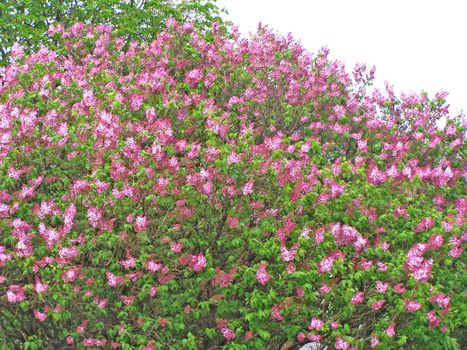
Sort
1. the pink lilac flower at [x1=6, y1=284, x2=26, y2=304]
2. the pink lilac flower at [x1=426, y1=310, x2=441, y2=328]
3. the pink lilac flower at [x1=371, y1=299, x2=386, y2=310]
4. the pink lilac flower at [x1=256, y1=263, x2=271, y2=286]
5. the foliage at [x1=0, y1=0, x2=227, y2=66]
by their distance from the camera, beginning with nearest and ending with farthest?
the pink lilac flower at [x1=256, y1=263, x2=271, y2=286]
the pink lilac flower at [x1=6, y1=284, x2=26, y2=304]
the pink lilac flower at [x1=371, y1=299, x2=386, y2=310]
the pink lilac flower at [x1=426, y1=310, x2=441, y2=328]
the foliage at [x1=0, y1=0, x2=227, y2=66]

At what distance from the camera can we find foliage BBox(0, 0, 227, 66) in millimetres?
23469

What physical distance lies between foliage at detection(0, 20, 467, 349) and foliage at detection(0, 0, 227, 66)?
13271 millimetres

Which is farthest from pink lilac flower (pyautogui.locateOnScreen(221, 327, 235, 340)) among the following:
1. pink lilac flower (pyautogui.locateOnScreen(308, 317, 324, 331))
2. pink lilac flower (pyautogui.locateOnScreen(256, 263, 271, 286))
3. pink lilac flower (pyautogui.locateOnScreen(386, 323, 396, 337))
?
pink lilac flower (pyautogui.locateOnScreen(386, 323, 396, 337))

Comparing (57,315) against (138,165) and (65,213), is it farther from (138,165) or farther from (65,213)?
(138,165)

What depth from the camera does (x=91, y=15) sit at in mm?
24578

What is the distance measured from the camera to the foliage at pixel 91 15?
23.5 metres

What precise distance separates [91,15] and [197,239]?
17.3 metres

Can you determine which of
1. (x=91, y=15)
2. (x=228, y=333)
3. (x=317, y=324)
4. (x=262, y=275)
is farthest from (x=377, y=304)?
(x=91, y=15)

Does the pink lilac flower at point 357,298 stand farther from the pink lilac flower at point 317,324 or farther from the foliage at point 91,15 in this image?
the foliage at point 91,15

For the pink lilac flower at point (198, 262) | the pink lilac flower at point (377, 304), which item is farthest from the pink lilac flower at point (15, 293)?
the pink lilac flower at point (377, 304)

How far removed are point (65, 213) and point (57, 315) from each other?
1250 millimetres

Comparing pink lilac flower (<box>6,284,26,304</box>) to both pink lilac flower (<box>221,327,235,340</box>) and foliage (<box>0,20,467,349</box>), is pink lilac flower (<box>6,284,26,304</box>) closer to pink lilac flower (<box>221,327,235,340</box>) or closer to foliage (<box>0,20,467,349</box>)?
foliage (<box>0,20,467,349</box>)

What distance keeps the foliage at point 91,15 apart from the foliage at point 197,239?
13.3 metres

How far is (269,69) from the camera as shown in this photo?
13695mm
